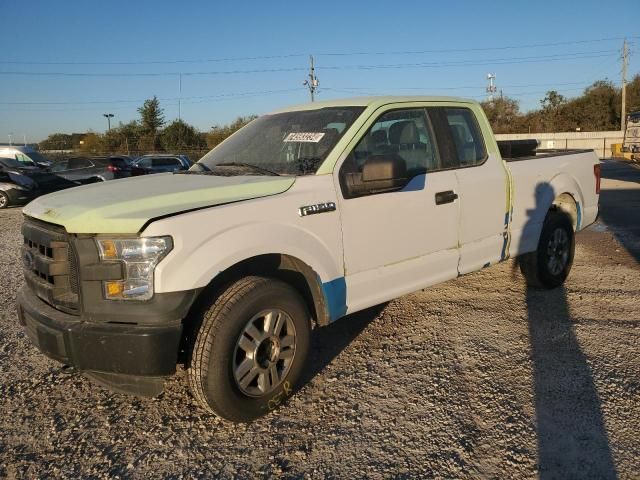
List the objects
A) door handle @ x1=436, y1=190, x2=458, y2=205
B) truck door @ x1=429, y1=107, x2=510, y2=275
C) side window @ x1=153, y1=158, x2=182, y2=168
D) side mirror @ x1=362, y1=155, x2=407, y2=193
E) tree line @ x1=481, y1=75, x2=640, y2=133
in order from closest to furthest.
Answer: side mirror @ x1=362, y1=155, x2=407, y2=193, door handle @ x1=436, y1=190, x2=458, y2=205, truck door @ x1=429, y1=107, x2=510, y2=275, side window @ x1=153, y1=158, x2=182, y2=168, tree line @ x1=481, y1=75, x2=640, y2=133

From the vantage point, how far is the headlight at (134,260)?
8.67ft

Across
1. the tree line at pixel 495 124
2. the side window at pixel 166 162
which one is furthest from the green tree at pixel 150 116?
the side window at pixel 166 162

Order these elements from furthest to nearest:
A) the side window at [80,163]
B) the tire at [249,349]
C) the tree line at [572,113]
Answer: the tree line at [572,113] → the side window at [80,163] → the tire at [249,349]

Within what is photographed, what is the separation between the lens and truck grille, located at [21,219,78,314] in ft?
9.45

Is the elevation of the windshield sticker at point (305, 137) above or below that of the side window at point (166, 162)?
below

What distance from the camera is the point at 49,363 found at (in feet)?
13.0

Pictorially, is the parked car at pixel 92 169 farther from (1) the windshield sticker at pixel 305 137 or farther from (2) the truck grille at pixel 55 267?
(2) the truck grille at pixel 55 267

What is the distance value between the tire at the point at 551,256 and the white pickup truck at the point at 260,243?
2.82ft

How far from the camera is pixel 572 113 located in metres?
59.3

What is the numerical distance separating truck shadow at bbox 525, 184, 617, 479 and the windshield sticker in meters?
2.21

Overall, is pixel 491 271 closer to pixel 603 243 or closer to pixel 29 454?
pixel 603 243

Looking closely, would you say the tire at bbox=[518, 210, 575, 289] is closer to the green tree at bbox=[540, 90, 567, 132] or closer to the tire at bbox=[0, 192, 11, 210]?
the tire at bbox=[0, 192, 11, 210]

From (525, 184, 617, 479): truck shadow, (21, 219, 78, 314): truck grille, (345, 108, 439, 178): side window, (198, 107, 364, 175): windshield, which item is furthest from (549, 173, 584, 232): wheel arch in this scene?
(21, 219, 78, 314): truck grille

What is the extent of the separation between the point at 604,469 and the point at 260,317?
1913 millimetres
